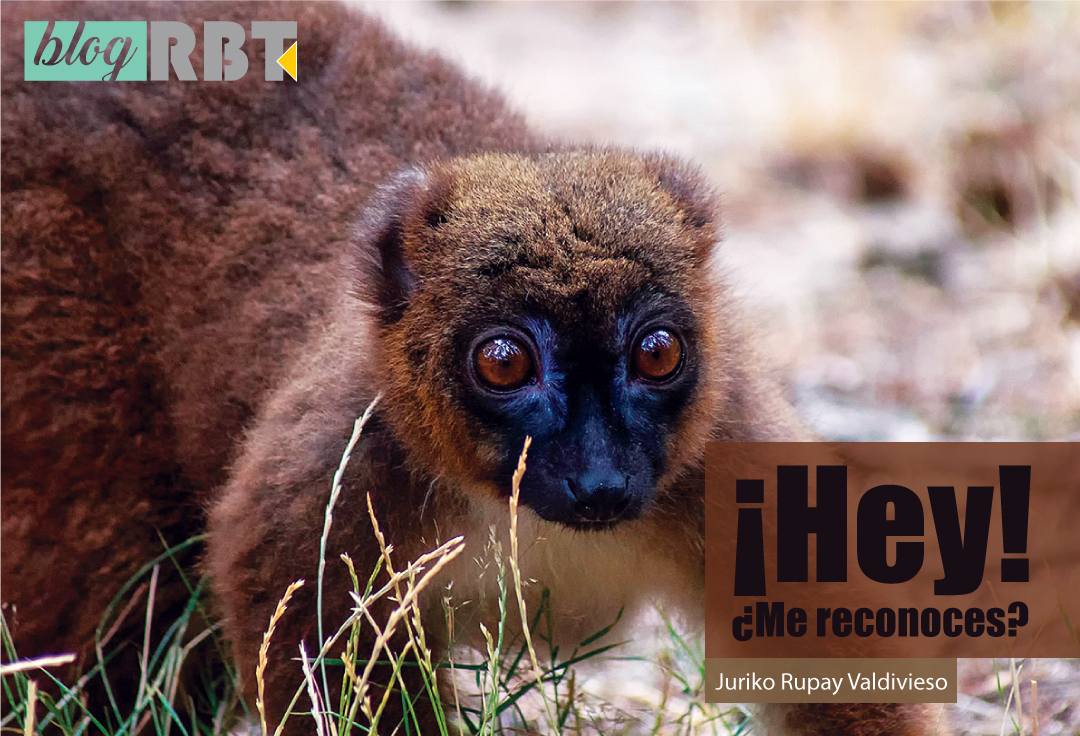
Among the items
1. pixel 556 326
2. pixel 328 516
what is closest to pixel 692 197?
pixel 556 326

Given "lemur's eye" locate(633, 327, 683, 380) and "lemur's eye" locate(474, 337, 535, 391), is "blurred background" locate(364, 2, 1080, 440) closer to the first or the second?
"lemur's eye" locate(633, 327, 683, 380)

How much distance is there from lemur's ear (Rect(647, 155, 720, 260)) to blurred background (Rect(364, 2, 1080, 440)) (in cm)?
81

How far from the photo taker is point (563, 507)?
395 cm

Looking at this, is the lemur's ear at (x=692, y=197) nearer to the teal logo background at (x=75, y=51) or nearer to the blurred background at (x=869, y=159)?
the blurred background at (x=869, y=159)

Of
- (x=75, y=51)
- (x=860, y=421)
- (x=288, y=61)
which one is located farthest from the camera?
(x=860, y=421)

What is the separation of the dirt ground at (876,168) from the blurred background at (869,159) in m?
0.02

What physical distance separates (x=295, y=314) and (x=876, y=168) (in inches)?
309

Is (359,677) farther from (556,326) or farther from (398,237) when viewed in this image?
(398,237)

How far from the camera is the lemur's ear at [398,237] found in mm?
4477

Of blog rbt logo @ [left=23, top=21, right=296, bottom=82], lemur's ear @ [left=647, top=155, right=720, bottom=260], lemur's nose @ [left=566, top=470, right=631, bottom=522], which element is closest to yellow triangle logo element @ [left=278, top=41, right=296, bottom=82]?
blog rbt logo @ [left=23, top=21, right=296, bottom=82]

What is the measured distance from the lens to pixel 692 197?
4703mm

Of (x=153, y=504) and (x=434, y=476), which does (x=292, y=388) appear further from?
(x=153, y=504)

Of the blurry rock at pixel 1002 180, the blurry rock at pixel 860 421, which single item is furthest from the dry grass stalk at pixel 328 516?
the blurry rock at pixel 1002 180

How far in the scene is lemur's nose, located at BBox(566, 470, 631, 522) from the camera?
3811mm
